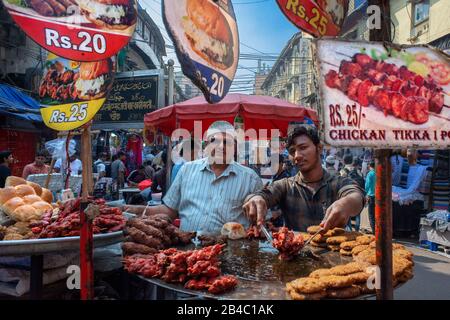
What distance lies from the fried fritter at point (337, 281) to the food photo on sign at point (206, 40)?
4.46 ft

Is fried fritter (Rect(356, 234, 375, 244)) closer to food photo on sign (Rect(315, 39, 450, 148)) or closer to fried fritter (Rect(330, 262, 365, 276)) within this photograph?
fried fritter (Rect(330, 262, 365, 276))

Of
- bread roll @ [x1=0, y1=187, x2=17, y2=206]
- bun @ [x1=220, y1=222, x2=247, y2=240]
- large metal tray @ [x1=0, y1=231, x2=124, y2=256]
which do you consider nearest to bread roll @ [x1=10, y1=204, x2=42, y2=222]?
bread roll @ [x1=0, y1=187, x2=17, y2=206]

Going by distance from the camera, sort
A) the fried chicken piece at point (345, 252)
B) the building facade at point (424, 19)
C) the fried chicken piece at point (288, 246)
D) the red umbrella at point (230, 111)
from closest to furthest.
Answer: the fried chicken piece at point (288, 246), the fried chicken piece at point (345, 252), the red umbrella at point (230, 111), the building facade at point (424, 19)

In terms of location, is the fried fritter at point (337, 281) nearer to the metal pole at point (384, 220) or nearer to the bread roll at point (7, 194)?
the metal pole at point (384, 220)

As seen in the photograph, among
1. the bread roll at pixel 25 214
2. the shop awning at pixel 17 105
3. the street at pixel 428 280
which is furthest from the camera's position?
the shop awning at pixel 17 105

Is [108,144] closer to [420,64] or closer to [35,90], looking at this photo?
[35,90]

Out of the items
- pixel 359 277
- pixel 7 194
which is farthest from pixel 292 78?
pixel 359 277

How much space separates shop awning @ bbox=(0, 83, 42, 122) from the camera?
394 inches

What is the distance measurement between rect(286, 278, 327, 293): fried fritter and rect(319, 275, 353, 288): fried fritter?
0.07 ft

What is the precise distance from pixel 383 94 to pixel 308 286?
97cm

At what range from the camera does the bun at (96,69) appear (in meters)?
2.79

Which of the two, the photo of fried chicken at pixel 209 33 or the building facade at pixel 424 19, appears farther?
the building facade at pixel 424 19

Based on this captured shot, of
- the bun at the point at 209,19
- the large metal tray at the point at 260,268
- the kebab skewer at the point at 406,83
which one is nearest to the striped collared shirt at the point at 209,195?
the large metal tray at the point at 260,268

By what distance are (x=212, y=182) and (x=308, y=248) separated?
1.38m
